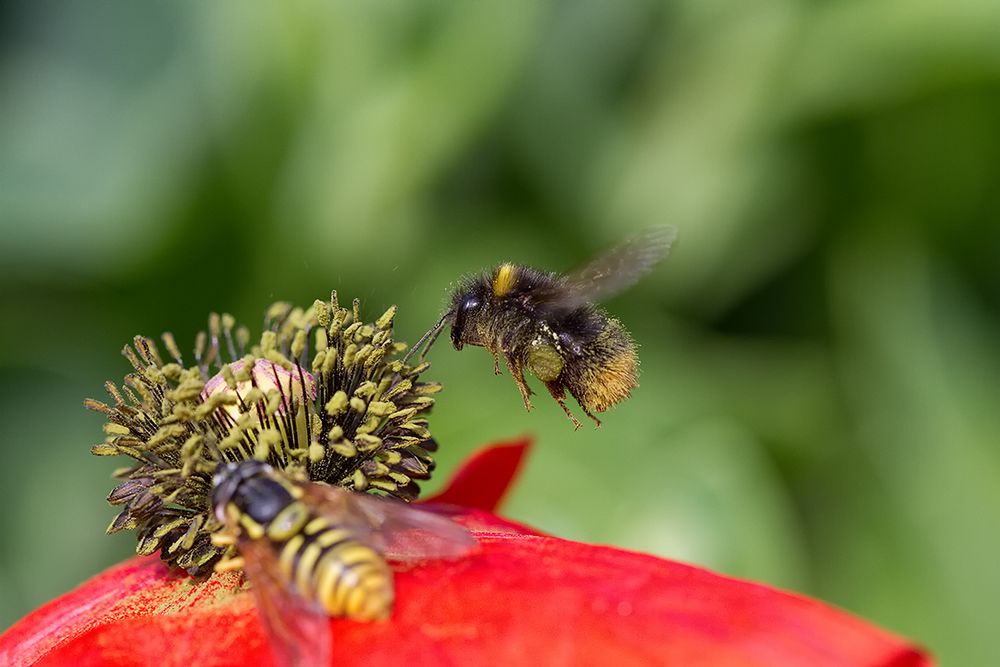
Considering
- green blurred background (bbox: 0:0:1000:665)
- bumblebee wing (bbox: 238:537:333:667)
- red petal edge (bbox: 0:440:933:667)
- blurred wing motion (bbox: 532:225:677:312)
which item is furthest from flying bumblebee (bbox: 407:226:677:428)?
green blurred background (bbox: 0:0:1000:665)

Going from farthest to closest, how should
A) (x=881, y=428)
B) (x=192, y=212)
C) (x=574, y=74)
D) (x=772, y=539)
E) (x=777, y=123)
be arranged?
(x=574, y=74) < (x=777, y=123) < (x=192, y=212) < (x=881, y=428) < (x=772, y=539)

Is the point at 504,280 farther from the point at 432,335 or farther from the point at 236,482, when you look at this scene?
the point at 236,482

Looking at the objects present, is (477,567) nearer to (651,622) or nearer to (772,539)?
(651,622)

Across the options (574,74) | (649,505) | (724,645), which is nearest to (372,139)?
(574,74)

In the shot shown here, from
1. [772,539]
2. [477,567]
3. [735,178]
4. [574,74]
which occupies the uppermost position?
[574,74]

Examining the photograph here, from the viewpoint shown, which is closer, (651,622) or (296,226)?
(651,622)

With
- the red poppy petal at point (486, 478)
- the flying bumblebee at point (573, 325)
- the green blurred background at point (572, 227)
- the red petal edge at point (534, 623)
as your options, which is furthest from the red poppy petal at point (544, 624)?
the green blurred background at point (572, 227)

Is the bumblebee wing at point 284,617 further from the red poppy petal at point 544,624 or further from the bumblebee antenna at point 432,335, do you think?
the bumblebee antenna at point 432,335

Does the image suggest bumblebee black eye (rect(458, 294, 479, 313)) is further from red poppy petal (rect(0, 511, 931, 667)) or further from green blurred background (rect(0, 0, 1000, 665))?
green blurred background (rect(0, 0, 1000, 665))
